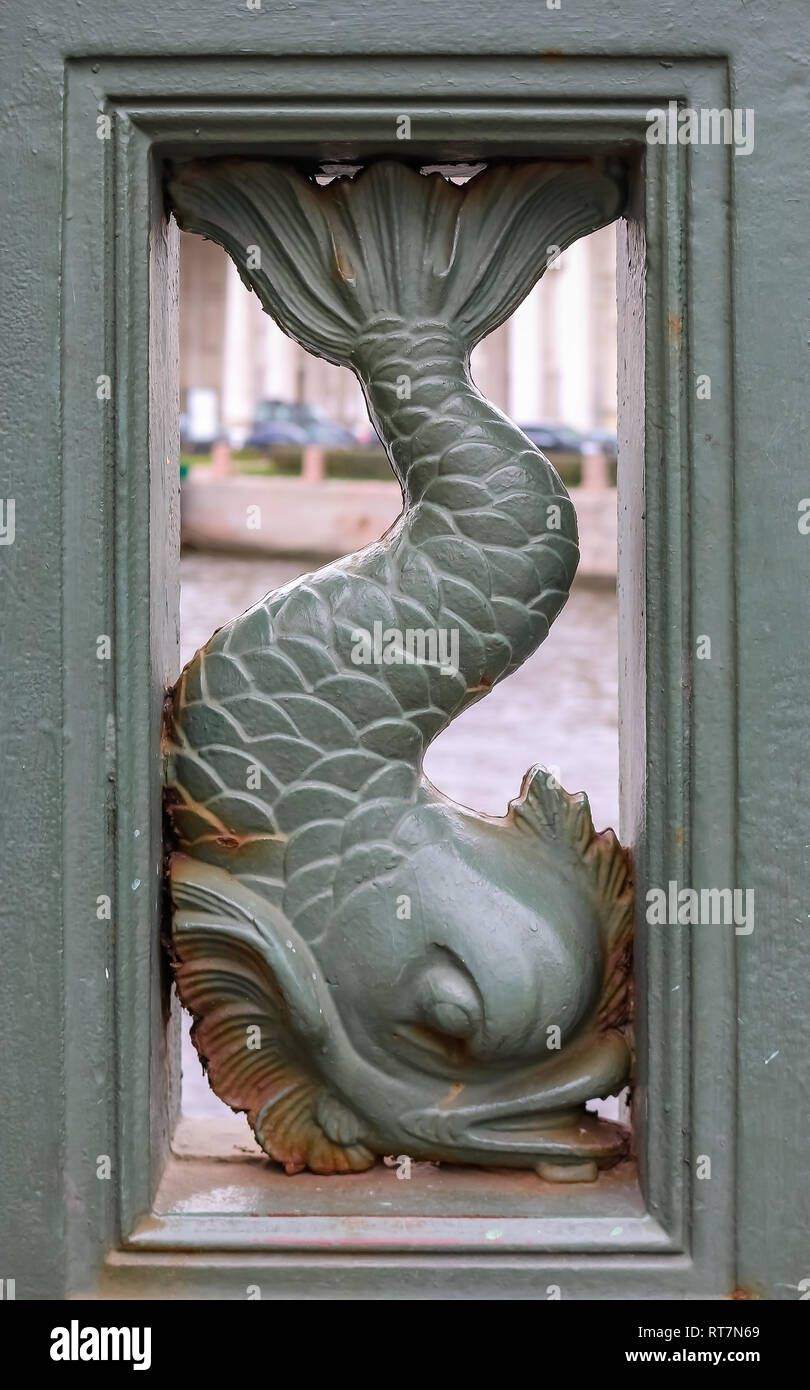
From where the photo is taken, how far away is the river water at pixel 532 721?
579 centimetres

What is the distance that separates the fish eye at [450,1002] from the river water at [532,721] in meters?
1.63

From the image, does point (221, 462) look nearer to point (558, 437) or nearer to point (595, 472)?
point (558, 437)

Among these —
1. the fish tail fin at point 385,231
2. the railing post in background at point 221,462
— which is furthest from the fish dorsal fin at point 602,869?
the railing post in background at point 221,462

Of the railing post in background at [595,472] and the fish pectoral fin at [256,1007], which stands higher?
the railing post in background at [595,472]

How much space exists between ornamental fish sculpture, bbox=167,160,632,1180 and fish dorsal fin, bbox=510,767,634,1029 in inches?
1.8

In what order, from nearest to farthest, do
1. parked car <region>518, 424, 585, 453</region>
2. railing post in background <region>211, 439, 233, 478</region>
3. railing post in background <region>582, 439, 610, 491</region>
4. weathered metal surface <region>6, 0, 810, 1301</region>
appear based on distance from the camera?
weathered metal surface <region>6, 0, 810, 1301</region>
railing post in background <region>582, 439, 610, 491</region>
railing post in background <region>211, 439, 233, 478</region>
parked car <region>518, 424, 585, 453</region>

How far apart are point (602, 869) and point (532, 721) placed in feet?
19.6

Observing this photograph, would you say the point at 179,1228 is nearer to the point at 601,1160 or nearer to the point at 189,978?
the point at 189,978

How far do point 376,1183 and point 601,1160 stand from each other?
276 mm

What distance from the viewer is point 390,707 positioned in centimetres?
165

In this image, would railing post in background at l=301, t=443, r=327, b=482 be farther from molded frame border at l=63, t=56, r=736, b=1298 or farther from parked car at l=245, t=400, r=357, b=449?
molded frame border at l=63, t=56, r=736, b=1298

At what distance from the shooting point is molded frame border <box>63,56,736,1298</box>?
5.08 feet

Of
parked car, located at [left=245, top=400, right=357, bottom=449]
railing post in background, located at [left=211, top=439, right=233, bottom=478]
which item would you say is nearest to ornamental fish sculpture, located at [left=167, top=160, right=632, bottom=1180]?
railing post in background, located at [left=211, top=439, right=233, bottom=478]

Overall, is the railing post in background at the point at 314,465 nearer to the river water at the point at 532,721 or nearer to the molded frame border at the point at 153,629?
the river water at the point at 532,721
